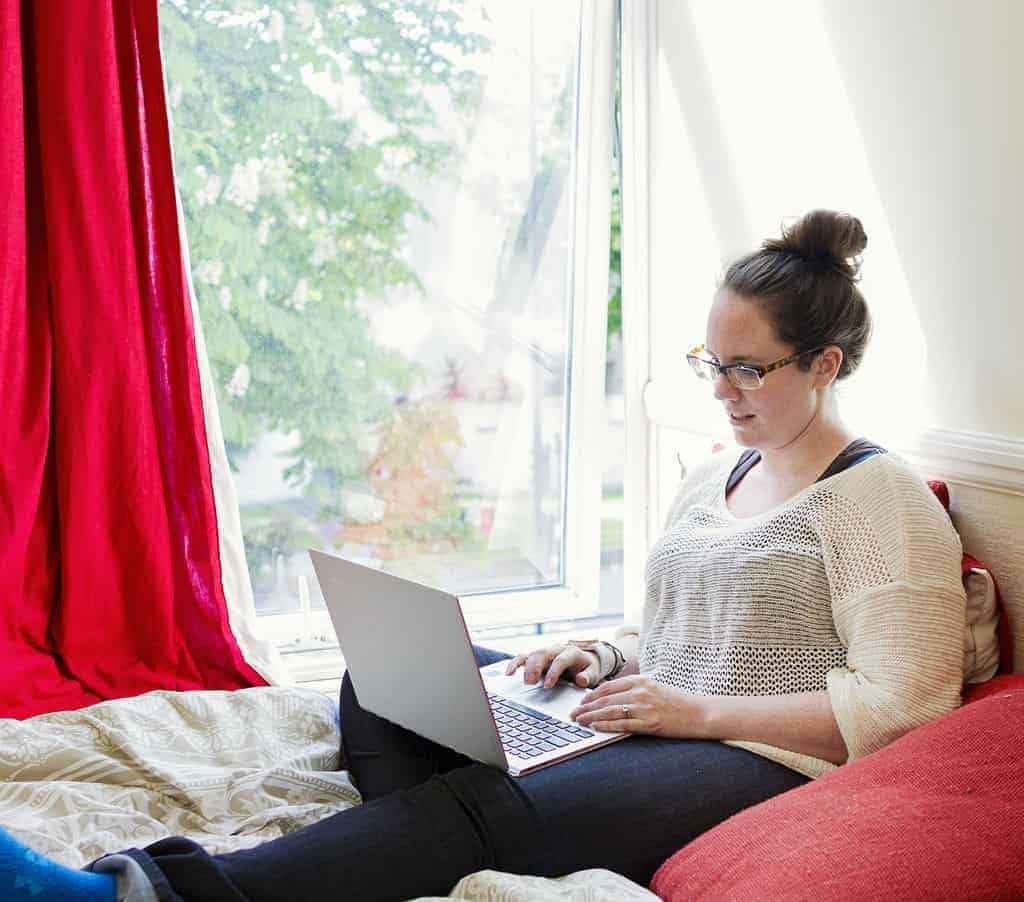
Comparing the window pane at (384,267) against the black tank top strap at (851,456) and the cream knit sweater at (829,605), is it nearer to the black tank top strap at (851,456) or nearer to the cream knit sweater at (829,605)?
the cream knit sweater at (829,605)

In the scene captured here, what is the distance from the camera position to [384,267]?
254cm

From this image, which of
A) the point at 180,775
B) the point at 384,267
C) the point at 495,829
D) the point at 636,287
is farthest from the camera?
the point at 636,287

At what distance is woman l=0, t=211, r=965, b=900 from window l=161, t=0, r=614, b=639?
886 millimetres

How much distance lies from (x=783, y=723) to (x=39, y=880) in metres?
0.84

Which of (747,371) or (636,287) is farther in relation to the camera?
(636,287)

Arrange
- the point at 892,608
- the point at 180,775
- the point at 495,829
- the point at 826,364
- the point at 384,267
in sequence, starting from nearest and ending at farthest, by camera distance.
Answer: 1. the point at 495,829
2. the point at 892,608
3. the point at 180,775
4. the point at 826,364
5. the point at 384,267

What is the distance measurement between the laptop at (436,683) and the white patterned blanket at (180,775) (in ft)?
0.50

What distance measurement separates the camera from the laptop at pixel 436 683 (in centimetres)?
128

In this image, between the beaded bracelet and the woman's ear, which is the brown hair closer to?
the woman's ear

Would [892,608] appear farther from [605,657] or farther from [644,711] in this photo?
[605,657]

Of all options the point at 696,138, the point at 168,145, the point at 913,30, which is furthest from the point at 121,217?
the point at 913,30

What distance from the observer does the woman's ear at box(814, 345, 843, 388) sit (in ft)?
5.18

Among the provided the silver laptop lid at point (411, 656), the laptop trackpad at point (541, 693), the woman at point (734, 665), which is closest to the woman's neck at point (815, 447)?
the woman at point (734, 665)

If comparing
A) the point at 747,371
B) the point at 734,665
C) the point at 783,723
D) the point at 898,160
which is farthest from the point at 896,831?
the point at 898,160
